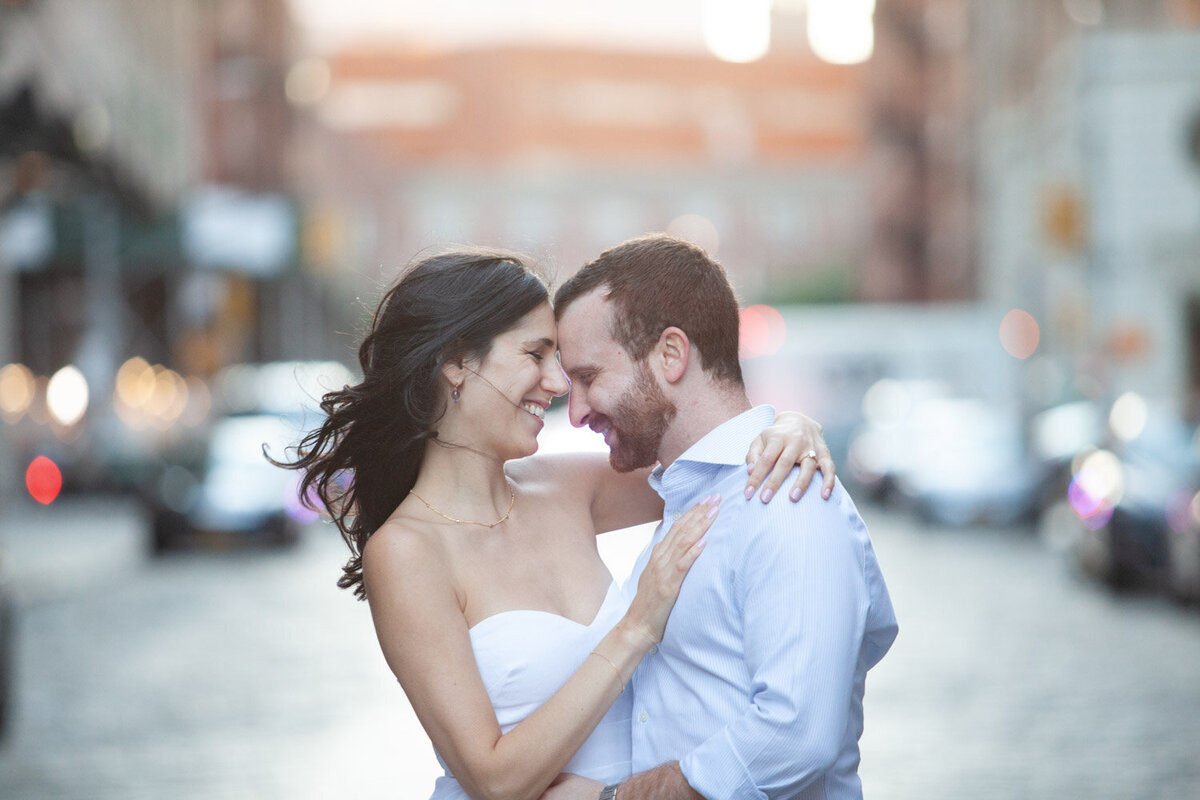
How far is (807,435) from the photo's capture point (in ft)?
10.2

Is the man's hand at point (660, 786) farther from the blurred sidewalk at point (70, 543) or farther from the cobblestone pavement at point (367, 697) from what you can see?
the blurred sidewalk at point (70, 543)

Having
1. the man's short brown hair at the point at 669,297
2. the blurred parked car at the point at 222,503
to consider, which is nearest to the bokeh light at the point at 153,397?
the blurred parked car at the point at 222,503

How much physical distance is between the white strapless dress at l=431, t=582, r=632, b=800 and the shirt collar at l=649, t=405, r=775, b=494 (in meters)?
0.42

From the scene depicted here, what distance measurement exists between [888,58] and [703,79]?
2917 centimetres

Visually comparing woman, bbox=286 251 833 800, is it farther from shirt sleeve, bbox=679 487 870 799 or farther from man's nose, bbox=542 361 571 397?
shirt sleeve, bbox=679 487 870 799

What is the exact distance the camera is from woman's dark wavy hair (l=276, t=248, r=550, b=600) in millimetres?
3393

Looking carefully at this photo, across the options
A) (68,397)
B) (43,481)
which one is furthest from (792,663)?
(68,397)

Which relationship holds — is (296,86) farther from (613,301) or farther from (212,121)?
(613,301)

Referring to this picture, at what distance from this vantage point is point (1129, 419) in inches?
637

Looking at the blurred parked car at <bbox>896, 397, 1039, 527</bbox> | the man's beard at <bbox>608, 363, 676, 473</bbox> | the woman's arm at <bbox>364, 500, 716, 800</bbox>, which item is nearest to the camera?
the woman's arm at <bbox>364, 500, 716, 800</bbox>

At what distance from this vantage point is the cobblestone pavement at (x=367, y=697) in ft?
26.3

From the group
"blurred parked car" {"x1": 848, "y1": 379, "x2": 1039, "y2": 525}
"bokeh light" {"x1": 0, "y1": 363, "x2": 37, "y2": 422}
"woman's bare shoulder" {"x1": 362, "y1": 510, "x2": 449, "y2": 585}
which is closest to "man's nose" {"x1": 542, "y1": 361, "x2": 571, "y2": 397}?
"woman's bare shoulder" {"x1": 362, "y1": 510, "x2": 449, "y2": 585}

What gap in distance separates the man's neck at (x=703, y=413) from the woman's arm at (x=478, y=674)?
177mm

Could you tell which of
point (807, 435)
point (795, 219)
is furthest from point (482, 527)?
point (795, 219)
